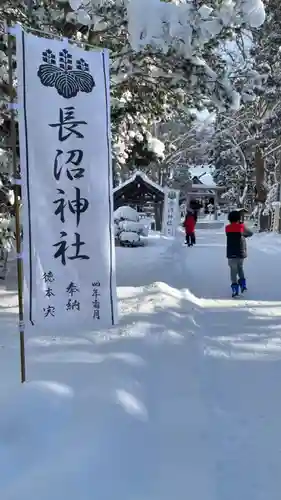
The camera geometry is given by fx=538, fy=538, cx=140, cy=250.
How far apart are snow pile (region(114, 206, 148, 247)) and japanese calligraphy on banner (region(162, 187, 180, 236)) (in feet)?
3.56

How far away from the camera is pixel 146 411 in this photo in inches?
176

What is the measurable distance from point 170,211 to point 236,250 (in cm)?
1315

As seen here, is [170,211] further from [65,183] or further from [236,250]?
[65,183]

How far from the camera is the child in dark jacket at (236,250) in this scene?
10.4m

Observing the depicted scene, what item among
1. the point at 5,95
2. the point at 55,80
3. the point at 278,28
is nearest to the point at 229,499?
the point at 55,80

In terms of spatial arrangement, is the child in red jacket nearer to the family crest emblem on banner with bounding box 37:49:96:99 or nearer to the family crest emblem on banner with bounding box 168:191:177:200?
the family crest emblem on banner with bounding box 168:191:177:200

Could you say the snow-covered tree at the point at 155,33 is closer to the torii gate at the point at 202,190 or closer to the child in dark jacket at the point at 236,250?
the child in dark jacket at the point at 236,250

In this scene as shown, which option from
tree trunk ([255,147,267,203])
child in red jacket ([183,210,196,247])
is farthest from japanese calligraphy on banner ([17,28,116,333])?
tree trunk ([255,147,267,203])

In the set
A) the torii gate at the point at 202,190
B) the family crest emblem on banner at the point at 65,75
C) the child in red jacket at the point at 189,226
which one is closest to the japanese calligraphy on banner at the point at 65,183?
A: the family crest emblem on banner at the point at 65,75

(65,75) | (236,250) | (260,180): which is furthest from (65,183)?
(260,180)

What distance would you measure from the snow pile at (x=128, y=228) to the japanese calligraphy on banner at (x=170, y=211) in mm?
1086

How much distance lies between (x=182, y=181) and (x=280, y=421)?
4955cm

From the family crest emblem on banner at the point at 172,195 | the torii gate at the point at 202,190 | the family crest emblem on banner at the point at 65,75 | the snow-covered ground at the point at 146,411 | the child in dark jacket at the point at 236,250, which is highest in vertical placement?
the torii gate at the point at 202,190

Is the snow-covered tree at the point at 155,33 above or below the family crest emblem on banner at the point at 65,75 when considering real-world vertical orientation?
above
